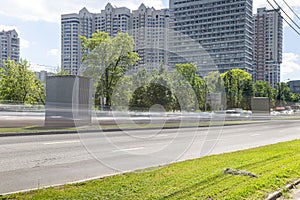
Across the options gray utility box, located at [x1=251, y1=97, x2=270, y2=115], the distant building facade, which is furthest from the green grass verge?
the distant building facade

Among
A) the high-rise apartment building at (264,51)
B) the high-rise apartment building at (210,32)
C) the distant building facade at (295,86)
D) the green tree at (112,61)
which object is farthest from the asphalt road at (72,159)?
the high-rise apartment building at (264,51)

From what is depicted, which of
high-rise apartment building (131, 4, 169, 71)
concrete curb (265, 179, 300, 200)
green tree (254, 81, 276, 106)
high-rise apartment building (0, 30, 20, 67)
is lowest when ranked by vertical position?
concrete curb (265, 179, 300, 200)

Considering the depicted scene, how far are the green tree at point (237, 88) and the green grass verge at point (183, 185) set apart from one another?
67.3 metres

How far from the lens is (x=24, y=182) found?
7113 mm

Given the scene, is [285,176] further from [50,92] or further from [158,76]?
[50,92]

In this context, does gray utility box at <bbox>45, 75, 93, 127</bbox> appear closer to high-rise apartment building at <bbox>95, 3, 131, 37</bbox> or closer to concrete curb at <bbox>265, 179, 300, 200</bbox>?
high-rise apartment building at <bbox>95, 3, 131, 37</bbox>

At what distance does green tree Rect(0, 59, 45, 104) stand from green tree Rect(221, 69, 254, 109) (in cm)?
4153

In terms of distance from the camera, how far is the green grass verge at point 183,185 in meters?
5.66

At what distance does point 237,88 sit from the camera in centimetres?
8556

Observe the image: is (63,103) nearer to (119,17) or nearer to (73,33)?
(119,17)

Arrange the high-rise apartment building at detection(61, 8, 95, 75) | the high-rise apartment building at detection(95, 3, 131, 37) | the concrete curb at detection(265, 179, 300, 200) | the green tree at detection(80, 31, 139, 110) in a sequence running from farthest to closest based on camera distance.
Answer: the high-rise apartment building at detection(61, 8, 95, 75)
the high-rise apartment building at detection(95, 3, 131, 37)
the green tree at detection(80, 31, 139, 110)
the concrete curb at detection(265, 179, 300, 200)

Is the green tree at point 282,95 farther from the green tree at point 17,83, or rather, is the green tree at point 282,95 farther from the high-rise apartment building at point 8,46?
the green tree at point 17,83

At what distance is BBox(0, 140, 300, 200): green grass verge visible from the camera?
5.66m

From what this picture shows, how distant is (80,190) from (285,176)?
457cm
